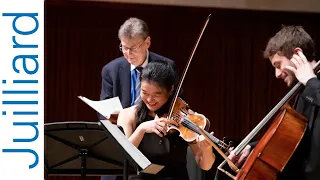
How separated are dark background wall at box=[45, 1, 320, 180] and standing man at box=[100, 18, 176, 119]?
1.98 m

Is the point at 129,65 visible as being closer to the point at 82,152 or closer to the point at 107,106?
the point at 107,106

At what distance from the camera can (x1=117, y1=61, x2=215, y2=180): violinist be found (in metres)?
2.81

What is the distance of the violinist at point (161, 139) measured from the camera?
2.81m

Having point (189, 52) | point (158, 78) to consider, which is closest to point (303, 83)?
point (158, 78)

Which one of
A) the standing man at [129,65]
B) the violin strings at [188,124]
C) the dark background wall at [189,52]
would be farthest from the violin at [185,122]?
the dark background wall at [189,52]

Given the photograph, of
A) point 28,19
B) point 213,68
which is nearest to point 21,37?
point 28,19

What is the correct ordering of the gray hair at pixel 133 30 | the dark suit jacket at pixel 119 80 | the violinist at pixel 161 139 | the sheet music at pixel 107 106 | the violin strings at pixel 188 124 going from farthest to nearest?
the dark suit jacket at pixel 119 80 < the gray hair at pixel 133 30 < the sheet music at pixel 107 106 < the violinist at pixel 161 139 < the violin strings at pixel 188 124

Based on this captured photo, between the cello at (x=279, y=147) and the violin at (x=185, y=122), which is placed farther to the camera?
the violin at (x=185, y=122)

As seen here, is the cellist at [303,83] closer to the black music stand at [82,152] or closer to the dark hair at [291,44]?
the dark hair at [291,44]

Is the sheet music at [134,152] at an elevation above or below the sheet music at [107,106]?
below

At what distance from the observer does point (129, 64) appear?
351cm

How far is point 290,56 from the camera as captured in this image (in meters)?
2.38

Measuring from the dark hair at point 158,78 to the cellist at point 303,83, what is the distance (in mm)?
564

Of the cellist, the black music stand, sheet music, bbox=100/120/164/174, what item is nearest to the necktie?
the black music stand
